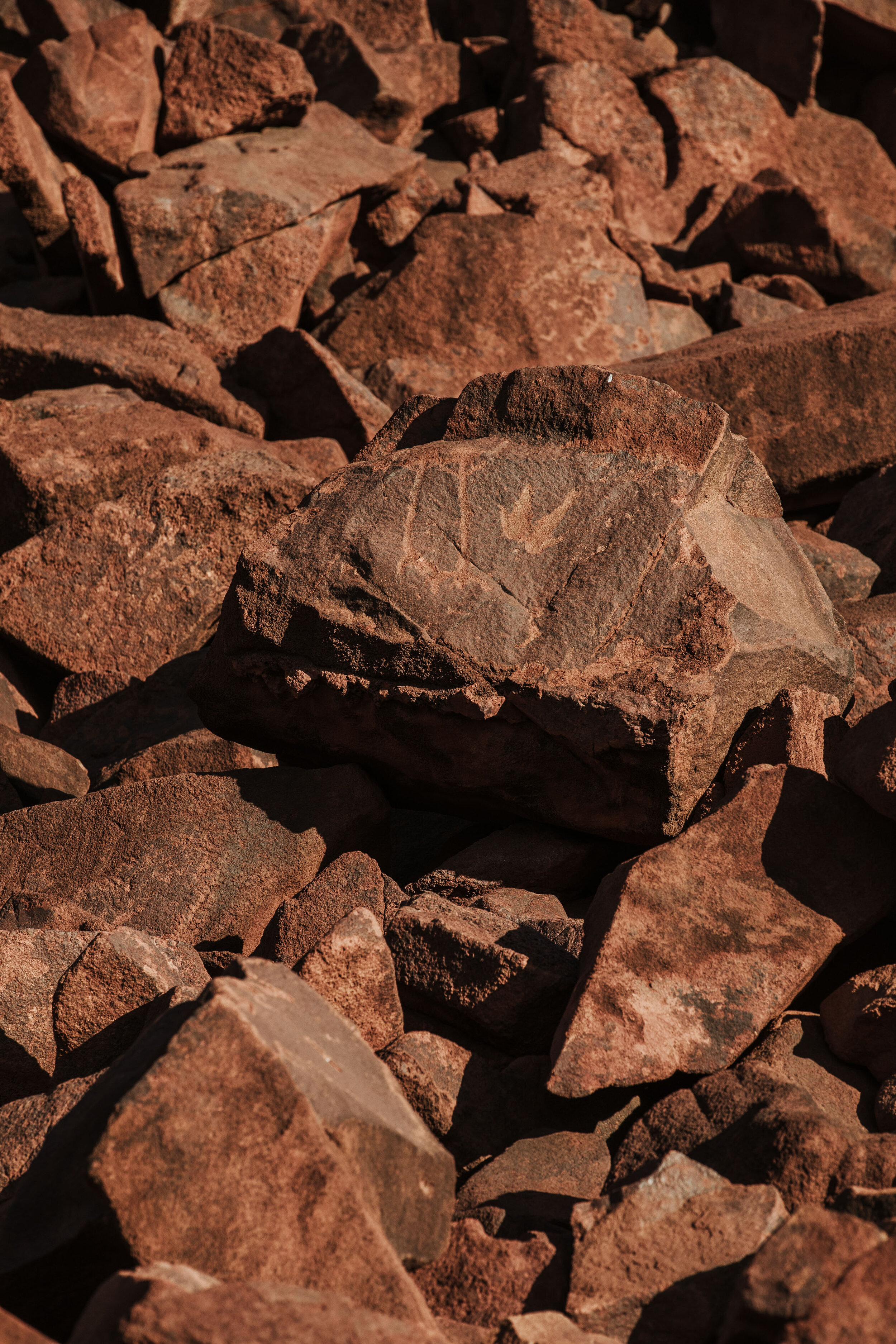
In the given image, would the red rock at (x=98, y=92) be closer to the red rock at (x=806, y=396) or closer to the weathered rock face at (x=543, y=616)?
the red rock at (x=806, y=396)

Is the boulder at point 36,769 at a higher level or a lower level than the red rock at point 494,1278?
lower

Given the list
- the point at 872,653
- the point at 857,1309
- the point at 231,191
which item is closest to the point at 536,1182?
the point at 857,1309

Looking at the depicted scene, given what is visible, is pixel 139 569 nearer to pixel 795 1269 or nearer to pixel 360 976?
pixel 360 976

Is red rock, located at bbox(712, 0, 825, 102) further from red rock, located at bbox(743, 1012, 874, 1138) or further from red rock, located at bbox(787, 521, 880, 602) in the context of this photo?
red rock, located at bbox(743, 1012, 874, 1138)

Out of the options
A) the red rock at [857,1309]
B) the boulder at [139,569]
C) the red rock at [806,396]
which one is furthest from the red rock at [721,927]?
the red rock at [806,396]

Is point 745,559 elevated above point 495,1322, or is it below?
above

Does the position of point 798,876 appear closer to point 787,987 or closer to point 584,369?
point 787,987

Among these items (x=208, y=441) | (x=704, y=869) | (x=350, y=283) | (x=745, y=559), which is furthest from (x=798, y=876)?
(x=350, y=283)
